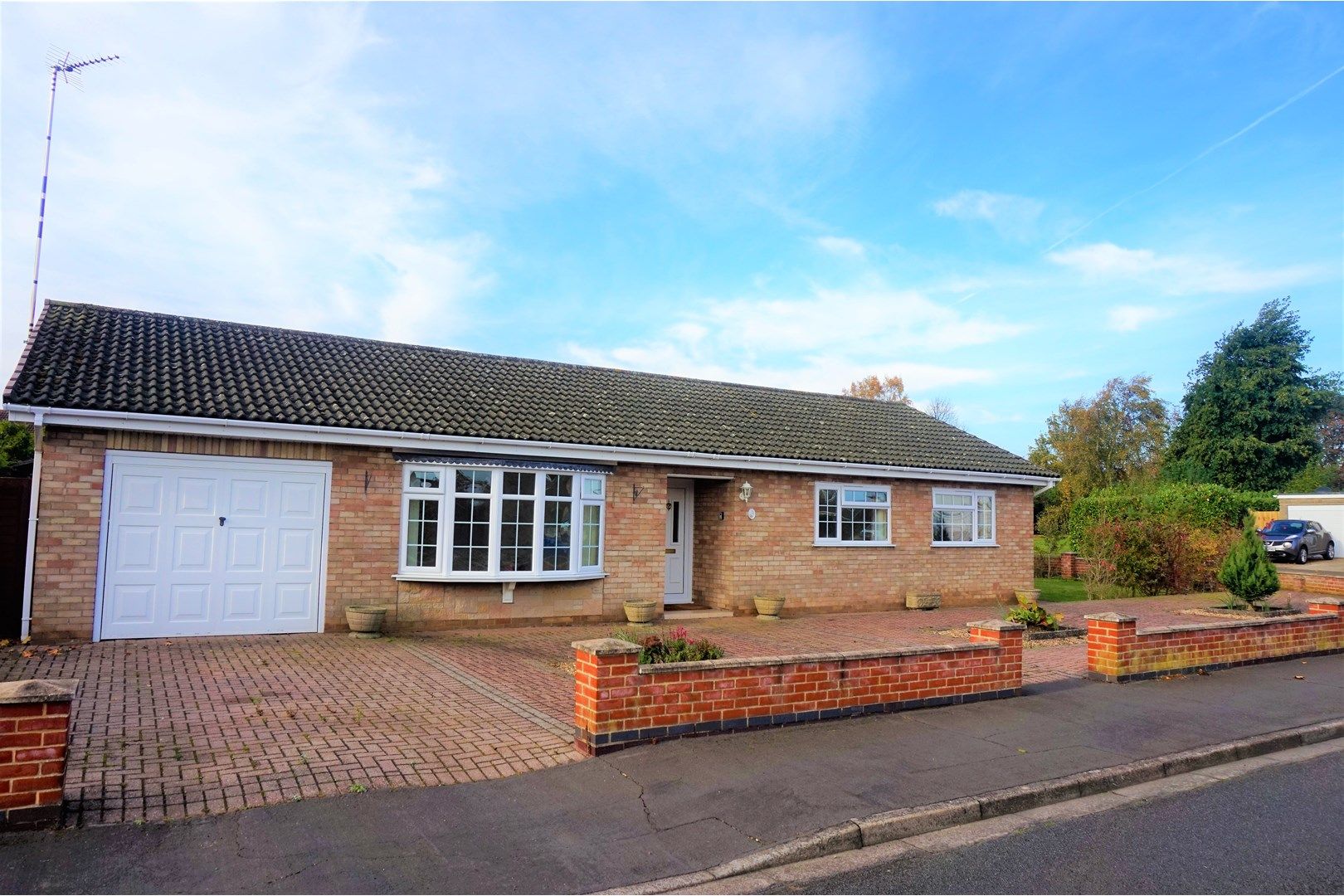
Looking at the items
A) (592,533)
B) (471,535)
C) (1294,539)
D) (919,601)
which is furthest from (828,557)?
(1294,539)

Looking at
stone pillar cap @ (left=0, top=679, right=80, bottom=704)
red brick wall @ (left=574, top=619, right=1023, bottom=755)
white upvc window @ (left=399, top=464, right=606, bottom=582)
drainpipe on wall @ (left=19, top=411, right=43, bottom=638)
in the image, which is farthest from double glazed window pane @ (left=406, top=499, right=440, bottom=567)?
stone pillar cap @ (left=0, top=679, right=80, bottom=704)

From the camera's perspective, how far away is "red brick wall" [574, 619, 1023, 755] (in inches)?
255

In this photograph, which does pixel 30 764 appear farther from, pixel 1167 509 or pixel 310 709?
pixel 1167 509

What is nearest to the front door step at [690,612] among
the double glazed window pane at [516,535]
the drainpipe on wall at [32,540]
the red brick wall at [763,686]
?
the double glazed window pane at [516,535]

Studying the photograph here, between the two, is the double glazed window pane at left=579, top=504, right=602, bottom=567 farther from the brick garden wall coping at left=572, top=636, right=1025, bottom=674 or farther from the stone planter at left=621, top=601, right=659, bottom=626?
the brick garden wall coping at left=572, top=636, right=1025, bottom=674

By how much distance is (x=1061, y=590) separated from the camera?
74.9 feet

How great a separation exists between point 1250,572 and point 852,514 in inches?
284

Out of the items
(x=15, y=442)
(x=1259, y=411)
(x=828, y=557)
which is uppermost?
(x=1259, y=411)

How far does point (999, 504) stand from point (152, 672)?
51.5ft

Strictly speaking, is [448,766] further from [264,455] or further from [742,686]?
[264,455]

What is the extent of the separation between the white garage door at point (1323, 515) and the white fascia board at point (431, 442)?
86.7 ft

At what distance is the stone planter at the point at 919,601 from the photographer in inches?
672

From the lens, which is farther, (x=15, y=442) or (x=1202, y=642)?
(x=15, y=442)

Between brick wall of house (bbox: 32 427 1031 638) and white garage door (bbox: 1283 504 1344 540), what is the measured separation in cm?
2409
